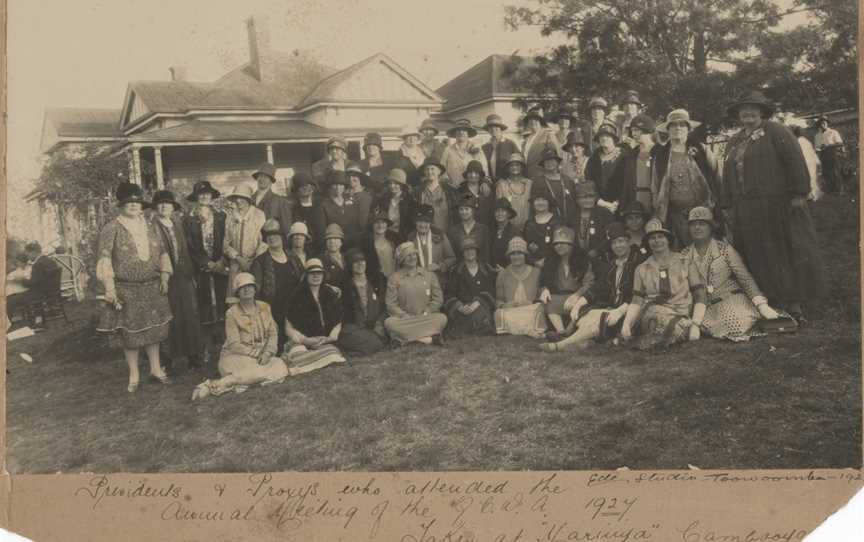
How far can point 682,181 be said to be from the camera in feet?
16.2

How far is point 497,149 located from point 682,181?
168cm

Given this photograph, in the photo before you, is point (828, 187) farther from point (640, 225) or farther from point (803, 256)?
point (640, 225)

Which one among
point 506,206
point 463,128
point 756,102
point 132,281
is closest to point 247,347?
point 132,281

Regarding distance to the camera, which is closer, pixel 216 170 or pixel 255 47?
pixel 255 47

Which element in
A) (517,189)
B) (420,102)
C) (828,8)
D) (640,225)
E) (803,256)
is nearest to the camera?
(828,8)

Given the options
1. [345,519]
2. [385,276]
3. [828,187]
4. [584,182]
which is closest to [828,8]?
[828,187]

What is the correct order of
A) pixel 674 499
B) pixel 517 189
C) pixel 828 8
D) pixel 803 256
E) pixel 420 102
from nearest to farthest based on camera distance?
pixel 674 499 → pixel 828 8 → pixel 803 256 → pixel 420 102 → pixel 517 189

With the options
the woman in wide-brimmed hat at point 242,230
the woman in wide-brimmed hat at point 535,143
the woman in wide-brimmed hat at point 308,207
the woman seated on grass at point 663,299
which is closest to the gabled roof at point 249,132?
the woman in wide-brimmed hat at point 308,207

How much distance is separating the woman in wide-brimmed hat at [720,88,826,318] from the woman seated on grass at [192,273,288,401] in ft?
10.9

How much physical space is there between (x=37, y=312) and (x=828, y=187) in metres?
5.31

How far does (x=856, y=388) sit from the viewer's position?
372 centimetres

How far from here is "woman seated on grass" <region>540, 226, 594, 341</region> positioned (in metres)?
5.04

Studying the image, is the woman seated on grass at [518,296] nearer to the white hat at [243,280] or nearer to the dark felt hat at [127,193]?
the white hat at [243,280]

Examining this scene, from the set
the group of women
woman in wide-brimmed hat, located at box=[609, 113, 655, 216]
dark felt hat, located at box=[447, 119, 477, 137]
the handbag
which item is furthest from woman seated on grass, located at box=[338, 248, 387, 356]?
the handbag
